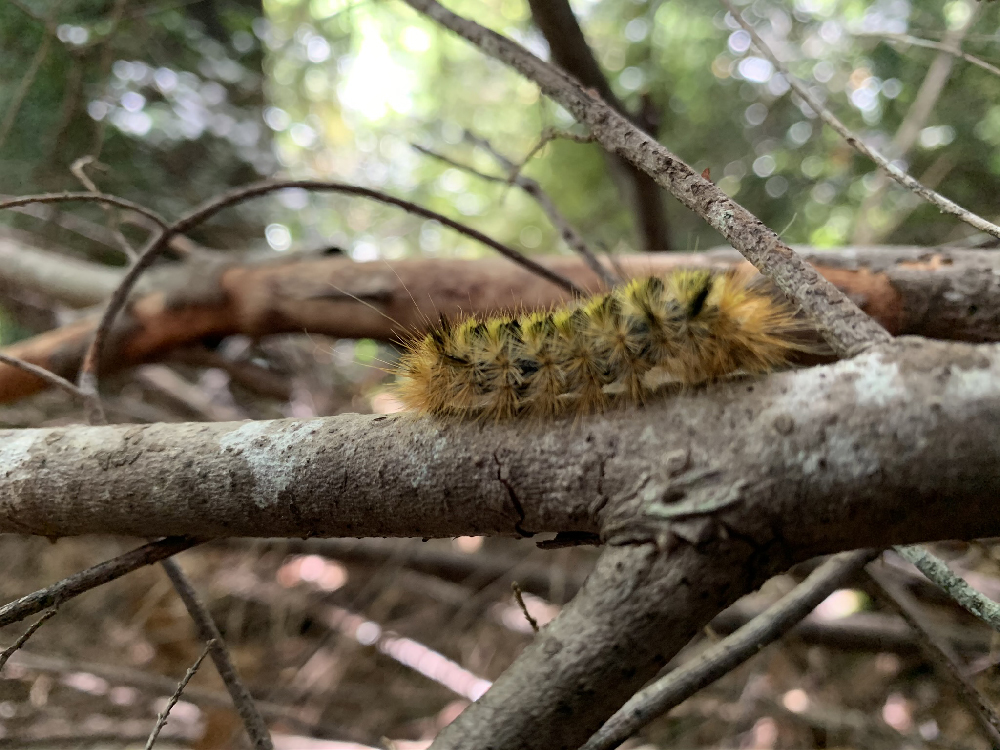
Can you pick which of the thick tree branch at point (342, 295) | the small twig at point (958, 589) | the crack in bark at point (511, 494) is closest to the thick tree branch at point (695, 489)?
the crack in bark at point (511, 494)

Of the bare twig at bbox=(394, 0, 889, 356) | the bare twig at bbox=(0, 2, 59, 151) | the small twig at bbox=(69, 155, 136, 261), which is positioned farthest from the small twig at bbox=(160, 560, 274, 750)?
the bare twig at bbox=(0, 2, 59, 151)

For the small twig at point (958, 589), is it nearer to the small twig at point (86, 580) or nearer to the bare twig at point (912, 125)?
the small twig at point (86, 580)

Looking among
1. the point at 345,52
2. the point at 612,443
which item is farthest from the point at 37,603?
the point at 345,52

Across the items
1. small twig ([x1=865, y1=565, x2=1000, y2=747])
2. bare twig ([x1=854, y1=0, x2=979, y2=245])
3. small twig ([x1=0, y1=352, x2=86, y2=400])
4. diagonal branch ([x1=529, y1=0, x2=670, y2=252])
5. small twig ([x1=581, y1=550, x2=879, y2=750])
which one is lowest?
small twig ([x1=865, y1=565, x2=1000, y2=747])

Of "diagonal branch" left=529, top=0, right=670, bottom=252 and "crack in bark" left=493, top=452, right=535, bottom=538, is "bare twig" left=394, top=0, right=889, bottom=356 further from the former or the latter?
"diagonal branch" left=529, top=0, right=670, bottom=252

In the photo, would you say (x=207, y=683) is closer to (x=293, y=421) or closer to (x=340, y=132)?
→ (x=293, y=421)

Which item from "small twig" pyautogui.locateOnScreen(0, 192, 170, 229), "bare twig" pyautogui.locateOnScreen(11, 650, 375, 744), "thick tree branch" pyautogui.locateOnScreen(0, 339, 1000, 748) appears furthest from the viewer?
"bare twig" pyautogui.locateOnScreen(11, 650, 375, 744)
